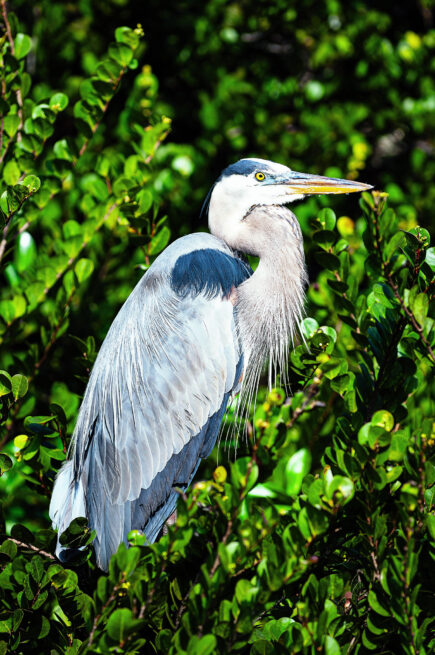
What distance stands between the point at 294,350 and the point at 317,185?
43.3 inches

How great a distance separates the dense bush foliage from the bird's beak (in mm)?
159

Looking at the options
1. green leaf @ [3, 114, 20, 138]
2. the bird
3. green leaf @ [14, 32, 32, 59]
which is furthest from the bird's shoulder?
green leaf @ [14, 32, 32, 59]

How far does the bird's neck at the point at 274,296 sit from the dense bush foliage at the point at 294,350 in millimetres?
142

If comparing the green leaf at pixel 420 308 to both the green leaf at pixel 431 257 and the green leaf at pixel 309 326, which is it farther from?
the green leaf at pixel 309 326

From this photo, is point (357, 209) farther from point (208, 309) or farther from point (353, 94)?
point (208, 309)

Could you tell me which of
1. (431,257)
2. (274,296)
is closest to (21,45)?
(274,296)

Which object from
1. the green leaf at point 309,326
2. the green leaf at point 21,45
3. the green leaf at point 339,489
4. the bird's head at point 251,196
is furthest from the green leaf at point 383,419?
the green leaf at point 21,45

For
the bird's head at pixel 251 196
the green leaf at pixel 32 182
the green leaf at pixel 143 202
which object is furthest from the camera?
the bird's head at pixel 251 196

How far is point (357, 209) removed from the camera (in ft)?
13.9

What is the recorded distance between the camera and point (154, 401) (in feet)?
8.45

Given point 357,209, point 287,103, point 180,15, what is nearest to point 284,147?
point 287,103

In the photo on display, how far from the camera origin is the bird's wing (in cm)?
254

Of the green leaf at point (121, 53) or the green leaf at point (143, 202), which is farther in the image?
the green leaf at point (121, 53)

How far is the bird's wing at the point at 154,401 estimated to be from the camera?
2.54 meters
